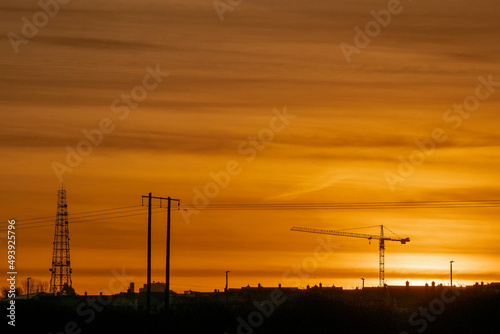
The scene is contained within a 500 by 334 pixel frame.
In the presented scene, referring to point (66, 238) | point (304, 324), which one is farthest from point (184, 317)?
point (66, 238)

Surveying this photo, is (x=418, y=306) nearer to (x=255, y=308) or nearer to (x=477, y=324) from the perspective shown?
(x=477, y=324)

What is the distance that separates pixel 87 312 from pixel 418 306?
25711 millimetres

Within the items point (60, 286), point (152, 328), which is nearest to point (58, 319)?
point (152, 328)

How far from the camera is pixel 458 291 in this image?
3088 inches

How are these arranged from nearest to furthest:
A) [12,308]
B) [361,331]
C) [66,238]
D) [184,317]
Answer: [361,331]
[184,317]
[12,308]
[66,238]

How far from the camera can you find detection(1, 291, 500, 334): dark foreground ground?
65.1 m

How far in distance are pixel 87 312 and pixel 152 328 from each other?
10779mm

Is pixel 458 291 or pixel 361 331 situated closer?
pixel 361 331

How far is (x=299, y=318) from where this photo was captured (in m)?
66.0

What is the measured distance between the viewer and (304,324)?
65.6 m

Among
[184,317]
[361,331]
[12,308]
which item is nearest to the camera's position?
[361,331]

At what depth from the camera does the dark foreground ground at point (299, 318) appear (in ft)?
214

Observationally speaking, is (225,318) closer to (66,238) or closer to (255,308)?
(255,308)

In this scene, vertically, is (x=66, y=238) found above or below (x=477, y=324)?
above
